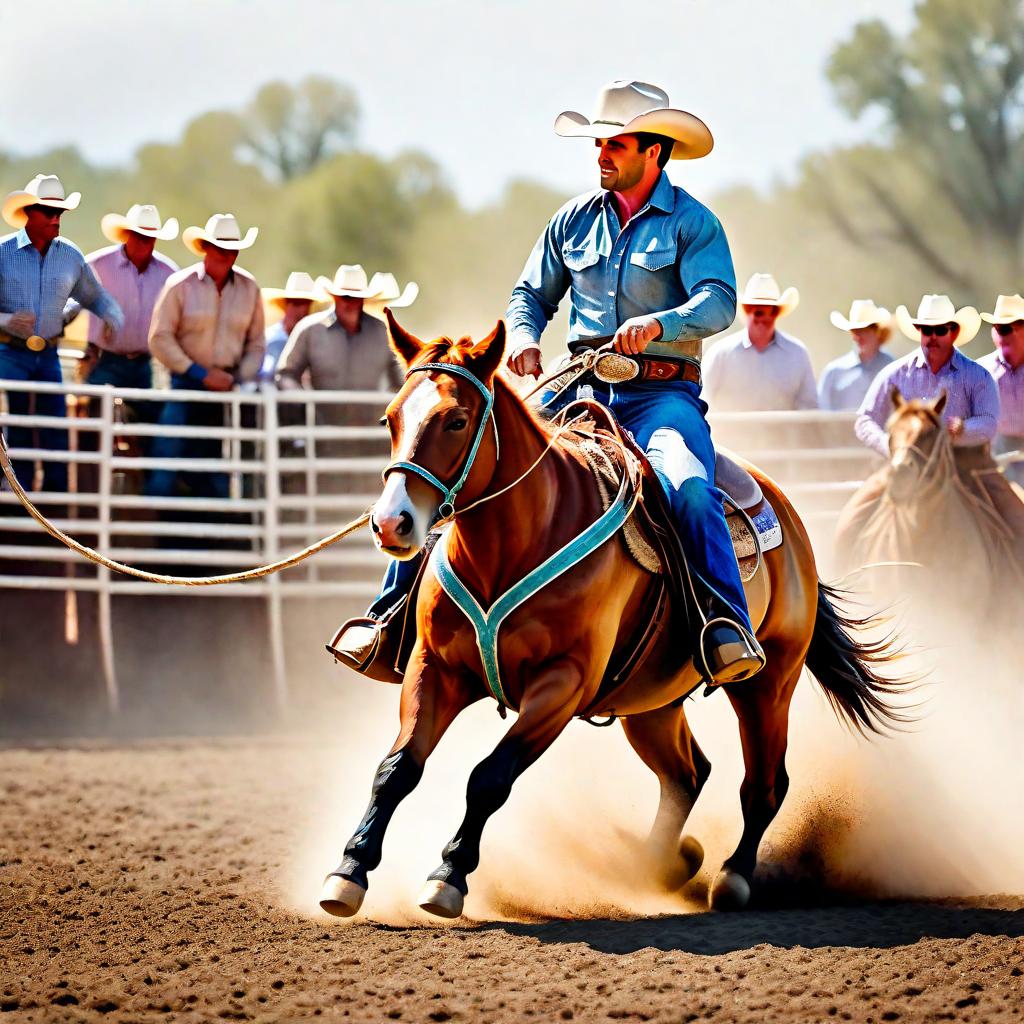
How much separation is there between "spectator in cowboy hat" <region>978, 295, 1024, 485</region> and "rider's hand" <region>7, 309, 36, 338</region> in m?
5.41

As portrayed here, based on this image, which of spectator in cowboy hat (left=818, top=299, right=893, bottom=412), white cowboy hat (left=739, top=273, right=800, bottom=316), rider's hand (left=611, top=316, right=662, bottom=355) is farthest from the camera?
spectator in cowboy hat (left=818, top=299, right=893, bottom=412)

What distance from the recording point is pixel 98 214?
48594 millimetres

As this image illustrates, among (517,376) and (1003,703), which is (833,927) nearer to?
(517,376)

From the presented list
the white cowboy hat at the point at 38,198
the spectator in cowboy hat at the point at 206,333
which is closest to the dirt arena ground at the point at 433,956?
the spectator in cowboy hat at the point at 206,333

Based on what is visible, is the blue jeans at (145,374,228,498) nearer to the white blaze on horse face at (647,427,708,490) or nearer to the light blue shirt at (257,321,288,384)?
the light blue shirt at (257,321,288,384)

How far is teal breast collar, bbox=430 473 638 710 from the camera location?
198 inches

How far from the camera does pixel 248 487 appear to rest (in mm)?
11289

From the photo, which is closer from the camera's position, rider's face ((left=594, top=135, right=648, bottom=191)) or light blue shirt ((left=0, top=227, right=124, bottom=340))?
rider's face ((left=594, top=135, right=648, bottom=191))

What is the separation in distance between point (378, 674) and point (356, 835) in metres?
0.79

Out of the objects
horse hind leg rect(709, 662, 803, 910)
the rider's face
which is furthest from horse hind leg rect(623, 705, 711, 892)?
the rider's face

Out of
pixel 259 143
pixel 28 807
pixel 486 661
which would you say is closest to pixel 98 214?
pixel 259 143

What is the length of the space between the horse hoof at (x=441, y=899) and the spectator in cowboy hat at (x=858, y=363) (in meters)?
7.19

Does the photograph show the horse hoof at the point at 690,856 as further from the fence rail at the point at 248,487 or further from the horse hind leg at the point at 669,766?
the fence rail at the point at 248,487

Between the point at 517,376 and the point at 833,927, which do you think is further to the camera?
the point at 517,376
